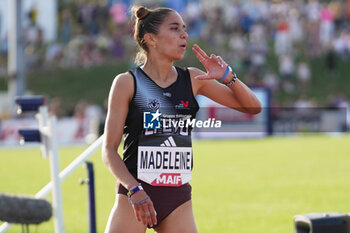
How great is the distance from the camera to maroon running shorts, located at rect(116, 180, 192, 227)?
5.07 m

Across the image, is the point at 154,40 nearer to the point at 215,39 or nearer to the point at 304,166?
the point at 304,166

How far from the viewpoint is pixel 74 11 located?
38.3 metres

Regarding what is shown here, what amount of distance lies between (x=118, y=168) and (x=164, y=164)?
13.5 inches

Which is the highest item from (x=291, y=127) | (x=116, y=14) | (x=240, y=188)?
(x=116, y=14)

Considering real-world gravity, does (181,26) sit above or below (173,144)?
A: above

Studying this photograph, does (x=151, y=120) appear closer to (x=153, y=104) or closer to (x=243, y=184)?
(x=153, y=104)

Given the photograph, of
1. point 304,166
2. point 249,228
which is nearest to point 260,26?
point 304,166

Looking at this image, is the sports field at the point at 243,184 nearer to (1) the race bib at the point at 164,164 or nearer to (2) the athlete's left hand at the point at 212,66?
(1) the race bib at the point at 164,164

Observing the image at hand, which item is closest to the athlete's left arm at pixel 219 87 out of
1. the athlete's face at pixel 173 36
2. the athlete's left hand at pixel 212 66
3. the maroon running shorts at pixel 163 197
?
the athlete's left hand at pixel 212 66

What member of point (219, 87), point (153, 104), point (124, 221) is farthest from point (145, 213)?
point (219, 87)

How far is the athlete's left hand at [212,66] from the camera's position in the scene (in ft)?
16.8

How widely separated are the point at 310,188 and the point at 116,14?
23.6 meters

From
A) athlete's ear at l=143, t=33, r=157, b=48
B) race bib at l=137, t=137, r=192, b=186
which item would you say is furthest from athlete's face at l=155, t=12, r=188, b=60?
race bib at l=137, t=137, r=192, b=186

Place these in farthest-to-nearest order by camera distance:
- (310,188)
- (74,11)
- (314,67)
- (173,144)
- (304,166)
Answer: (74,11), (314,67), (304,166), (310,188), (173,144)
